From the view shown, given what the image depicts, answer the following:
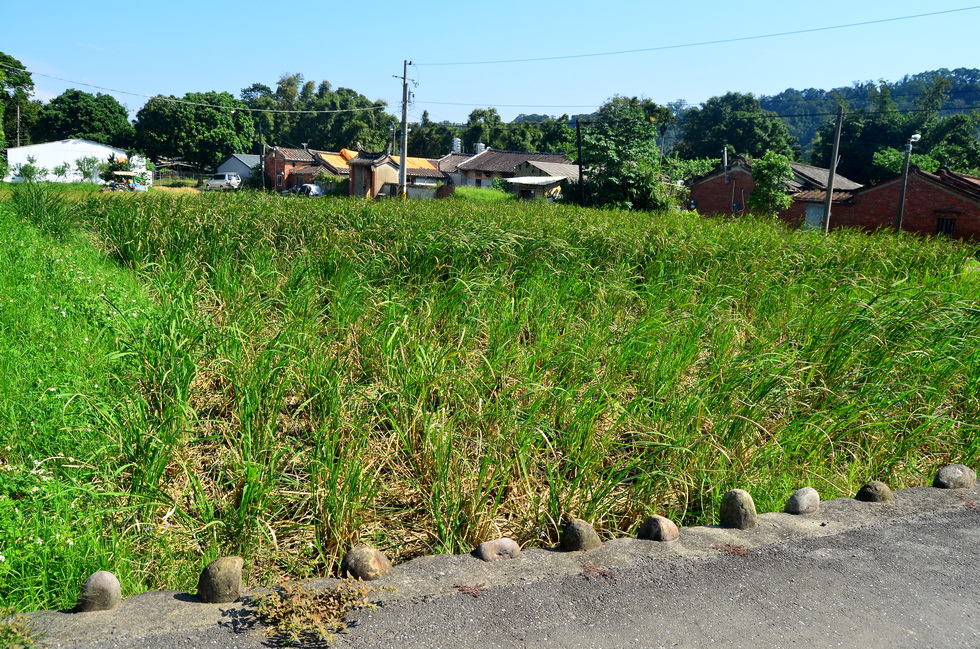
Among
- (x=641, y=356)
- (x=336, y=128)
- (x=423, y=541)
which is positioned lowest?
(x=423, y=541)

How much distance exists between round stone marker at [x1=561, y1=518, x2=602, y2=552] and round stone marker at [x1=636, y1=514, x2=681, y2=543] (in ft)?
0.76

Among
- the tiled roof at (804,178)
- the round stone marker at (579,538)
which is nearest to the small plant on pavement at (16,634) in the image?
the round stone marker at (579,538)

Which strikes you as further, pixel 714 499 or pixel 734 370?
pixel 734 370

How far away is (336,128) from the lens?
6000cm

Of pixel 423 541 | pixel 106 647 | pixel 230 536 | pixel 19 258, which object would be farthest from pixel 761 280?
pixel 19 258

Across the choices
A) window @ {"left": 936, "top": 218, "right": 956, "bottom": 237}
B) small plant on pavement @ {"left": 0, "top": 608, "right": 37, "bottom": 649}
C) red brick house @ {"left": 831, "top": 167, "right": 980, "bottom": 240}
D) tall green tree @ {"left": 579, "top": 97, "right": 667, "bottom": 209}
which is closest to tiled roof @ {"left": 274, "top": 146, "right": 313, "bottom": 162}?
tall green tree @ {"left": 579, "top": 97, "right": 667, "bottom": 209}

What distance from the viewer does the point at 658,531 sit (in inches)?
119

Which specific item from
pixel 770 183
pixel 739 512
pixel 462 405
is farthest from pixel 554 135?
pixel 739 512

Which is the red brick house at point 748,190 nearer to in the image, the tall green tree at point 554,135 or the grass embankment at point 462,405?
the tall green tree at point 554,135

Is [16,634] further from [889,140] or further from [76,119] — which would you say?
[76,119]

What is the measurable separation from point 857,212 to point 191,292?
33.7 meters

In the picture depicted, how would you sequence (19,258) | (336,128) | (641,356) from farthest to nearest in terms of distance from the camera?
(336,128) < (19,258) < (641,356)

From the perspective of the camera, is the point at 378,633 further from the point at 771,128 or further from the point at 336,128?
the point at 336,128

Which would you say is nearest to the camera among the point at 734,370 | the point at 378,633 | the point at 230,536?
the point at 378,633
